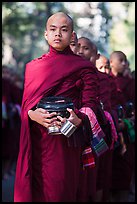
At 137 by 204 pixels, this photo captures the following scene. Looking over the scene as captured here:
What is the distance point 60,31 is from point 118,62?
9.25 feet

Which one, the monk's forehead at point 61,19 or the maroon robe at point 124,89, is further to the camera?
the maroon robe at point 124,89

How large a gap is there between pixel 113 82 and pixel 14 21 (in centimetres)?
1946

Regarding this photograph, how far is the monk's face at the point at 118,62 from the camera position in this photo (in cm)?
690

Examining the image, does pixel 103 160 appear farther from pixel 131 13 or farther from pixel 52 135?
pixel 131 13

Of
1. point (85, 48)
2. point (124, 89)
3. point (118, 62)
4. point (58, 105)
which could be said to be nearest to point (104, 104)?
point (85, 48)

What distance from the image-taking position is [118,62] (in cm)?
696

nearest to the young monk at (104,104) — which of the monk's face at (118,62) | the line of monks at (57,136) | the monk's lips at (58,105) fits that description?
the monk's face at (118,62)

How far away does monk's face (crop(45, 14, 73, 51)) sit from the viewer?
422 cm

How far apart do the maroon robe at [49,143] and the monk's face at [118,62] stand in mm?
2709

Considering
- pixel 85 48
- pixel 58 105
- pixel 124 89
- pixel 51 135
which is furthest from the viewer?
pixel 124 89

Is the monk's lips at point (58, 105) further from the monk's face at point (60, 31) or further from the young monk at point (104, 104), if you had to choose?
the young monk at point (104, 104)

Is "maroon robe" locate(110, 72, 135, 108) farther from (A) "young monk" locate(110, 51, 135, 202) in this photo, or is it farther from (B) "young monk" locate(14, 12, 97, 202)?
(B) "young monk" locate(14, 12, 97, 202)

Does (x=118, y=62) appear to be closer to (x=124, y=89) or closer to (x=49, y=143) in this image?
(x=124, y=89)

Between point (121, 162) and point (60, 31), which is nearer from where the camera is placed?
point (60, 31)
